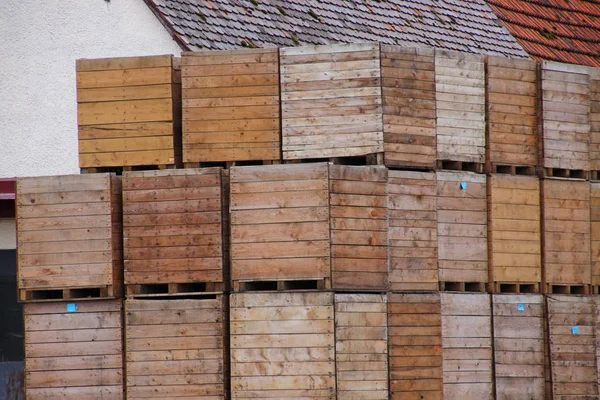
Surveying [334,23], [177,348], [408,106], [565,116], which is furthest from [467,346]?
[334,23]

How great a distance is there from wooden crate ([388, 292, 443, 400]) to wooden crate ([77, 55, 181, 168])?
271 centimetres

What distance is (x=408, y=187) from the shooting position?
41.0 ft

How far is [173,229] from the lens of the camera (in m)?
12.1

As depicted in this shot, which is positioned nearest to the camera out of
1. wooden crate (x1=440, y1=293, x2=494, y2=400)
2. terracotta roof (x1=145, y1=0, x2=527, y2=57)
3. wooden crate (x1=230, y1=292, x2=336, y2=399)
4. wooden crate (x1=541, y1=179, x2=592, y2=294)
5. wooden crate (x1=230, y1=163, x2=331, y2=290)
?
wooden crate (x1=230, y1=292, x2=336, y2=399)

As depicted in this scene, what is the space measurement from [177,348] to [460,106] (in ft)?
12.7

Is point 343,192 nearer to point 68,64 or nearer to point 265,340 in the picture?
point 265,340

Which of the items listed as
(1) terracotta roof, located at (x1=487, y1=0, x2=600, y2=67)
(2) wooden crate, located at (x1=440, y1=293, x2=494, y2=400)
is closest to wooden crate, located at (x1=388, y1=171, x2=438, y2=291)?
(2) wooden crate, located at (x1=440, y1=293, x2=494, y2=400)

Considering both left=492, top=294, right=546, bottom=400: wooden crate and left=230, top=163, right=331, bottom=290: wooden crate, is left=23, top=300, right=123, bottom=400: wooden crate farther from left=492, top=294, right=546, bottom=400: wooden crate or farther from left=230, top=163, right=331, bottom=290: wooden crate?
left=492, top=294, right=546, bottom=400: wooden crate

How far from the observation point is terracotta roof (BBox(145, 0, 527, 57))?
1614 cm

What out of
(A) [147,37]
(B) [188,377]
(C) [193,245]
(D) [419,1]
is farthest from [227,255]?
(D) [419,1]

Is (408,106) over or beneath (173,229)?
over

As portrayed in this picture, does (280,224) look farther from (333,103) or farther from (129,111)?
(129,111)

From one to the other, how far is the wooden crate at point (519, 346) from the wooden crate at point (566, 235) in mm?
388

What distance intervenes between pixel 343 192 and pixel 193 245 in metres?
1.54
